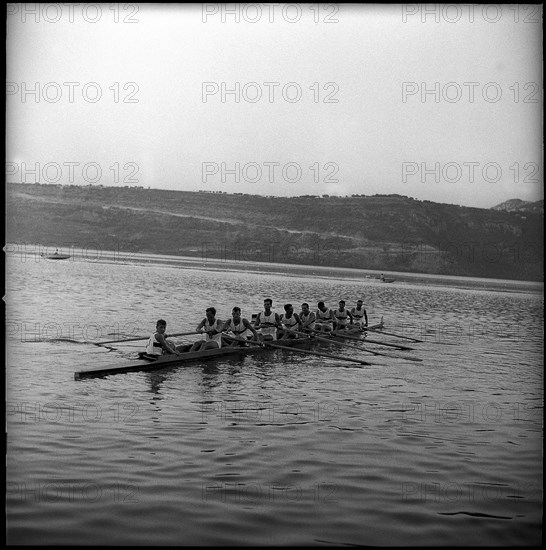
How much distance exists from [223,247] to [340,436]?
300 ft

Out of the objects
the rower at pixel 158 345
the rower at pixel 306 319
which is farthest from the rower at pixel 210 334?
the rower at pixel 306 319

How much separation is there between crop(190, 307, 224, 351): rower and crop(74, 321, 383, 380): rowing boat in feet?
0.53

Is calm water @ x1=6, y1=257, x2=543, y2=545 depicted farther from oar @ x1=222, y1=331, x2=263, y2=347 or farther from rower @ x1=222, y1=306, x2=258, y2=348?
rower @ x1=222, y1=306, x2=258, y2=348

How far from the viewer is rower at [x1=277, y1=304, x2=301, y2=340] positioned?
17938mm

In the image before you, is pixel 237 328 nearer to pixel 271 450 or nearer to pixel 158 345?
pixel 158 345

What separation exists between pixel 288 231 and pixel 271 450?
93.9 meters

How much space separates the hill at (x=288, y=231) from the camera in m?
92.6

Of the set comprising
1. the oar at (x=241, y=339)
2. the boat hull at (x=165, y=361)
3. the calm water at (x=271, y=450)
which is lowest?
the calm water at (x=271, y=450)

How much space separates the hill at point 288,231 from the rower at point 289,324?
251 feet

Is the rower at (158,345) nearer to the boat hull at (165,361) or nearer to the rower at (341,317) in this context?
the boat hull at (165,361)

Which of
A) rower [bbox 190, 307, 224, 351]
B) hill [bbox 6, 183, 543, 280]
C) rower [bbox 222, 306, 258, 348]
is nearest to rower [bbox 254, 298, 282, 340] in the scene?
rower [bbox 222, 306, 258, 348]

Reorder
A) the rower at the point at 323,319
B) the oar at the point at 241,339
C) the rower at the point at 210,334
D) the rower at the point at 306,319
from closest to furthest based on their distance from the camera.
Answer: the rower at the point at 210,334 < the oar at the point at 241,339 < the rower at the point at 306,319 < the rower at the point at 323,319

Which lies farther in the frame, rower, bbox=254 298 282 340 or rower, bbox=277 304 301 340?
rower, bbox=277 304 301 340

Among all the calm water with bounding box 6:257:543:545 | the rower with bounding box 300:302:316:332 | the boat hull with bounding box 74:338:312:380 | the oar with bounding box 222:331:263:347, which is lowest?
the calm water with bounding box 6:257:543:545
